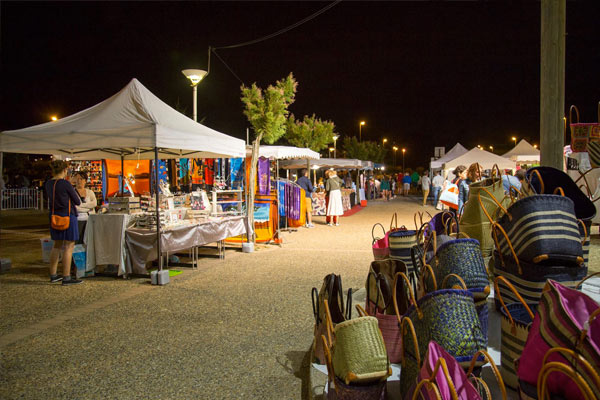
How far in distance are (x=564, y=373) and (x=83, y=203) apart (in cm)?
814

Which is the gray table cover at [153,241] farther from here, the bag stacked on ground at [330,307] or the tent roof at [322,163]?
the tent roof at [322,163]

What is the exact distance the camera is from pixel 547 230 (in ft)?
7.59

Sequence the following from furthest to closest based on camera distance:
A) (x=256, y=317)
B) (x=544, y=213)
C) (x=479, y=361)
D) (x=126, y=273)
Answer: (x=126, y=273) < (x=256, y=317) < (x=544, y=213) < (x=479, y=361)

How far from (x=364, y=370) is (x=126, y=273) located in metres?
5.82

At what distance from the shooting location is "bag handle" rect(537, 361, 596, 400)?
4.02 ft

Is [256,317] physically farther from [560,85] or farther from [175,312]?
[560,85]

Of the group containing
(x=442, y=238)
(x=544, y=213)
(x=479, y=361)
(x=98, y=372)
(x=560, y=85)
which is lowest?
(x=98, y=372)

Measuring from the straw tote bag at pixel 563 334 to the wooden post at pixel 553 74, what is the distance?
10.2ft

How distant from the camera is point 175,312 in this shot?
5355mm

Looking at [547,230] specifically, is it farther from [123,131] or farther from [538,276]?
[123,131]

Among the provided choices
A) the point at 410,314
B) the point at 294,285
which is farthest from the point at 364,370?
the point at 294,285

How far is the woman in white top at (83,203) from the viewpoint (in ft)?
24.8

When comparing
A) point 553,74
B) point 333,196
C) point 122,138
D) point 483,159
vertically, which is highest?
point 483,159

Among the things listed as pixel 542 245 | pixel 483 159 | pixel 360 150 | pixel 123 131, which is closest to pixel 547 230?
pixel 542 245
